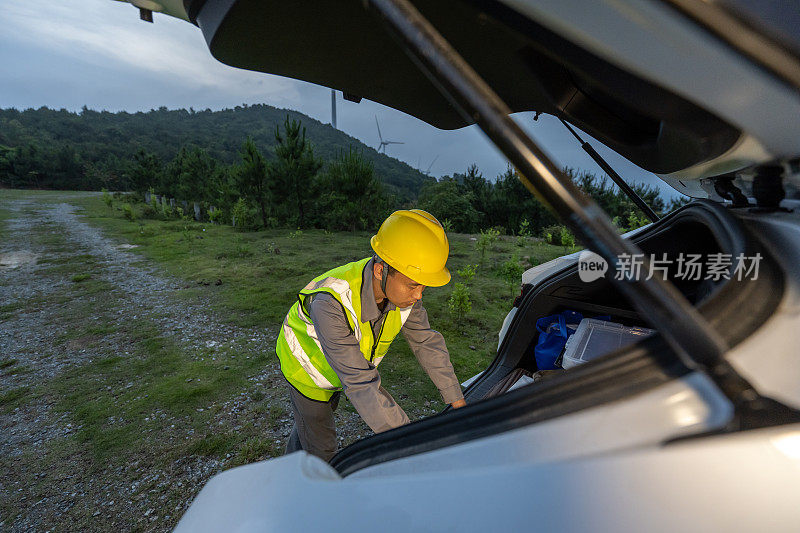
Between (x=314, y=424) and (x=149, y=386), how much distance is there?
8.79ft

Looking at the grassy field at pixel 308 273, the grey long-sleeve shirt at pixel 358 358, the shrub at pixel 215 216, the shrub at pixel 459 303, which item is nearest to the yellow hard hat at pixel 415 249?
the grey long-sleeve shirt at pixel 358 358

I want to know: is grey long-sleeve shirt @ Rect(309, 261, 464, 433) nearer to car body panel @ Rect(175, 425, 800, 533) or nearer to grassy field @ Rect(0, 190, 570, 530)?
car body panel @ Rect(175, 425, 800, 533)

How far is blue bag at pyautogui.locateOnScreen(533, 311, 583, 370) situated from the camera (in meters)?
2.16

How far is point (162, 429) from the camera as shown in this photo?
9.89ft

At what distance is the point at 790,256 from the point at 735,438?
1.36ft

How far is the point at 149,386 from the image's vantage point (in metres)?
3.66

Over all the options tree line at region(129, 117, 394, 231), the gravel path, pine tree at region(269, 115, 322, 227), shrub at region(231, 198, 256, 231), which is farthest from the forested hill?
the gravel path

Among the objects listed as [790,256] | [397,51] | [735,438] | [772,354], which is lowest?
[735,438]

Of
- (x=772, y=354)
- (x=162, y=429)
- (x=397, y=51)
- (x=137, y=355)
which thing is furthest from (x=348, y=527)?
(x=137, y=355)

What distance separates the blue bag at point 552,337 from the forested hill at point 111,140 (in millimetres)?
14783

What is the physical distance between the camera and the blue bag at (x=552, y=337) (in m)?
2.16

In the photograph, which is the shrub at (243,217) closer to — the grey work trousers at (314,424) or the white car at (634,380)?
the grey work trousers at (314,424)

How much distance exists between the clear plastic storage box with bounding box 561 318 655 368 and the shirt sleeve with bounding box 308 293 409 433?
88cm

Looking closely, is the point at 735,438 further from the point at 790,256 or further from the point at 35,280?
the point at 35,280
